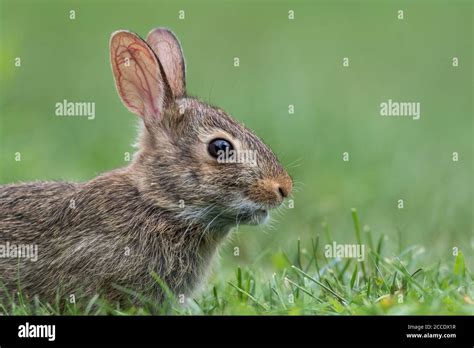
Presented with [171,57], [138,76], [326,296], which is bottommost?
[326,296]

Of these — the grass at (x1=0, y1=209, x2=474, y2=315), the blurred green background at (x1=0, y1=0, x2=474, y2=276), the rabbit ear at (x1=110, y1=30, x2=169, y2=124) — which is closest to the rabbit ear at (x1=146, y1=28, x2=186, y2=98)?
the rabbit ear at (x1=110, y1=30, x2=169, y2=124)

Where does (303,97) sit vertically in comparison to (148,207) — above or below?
above

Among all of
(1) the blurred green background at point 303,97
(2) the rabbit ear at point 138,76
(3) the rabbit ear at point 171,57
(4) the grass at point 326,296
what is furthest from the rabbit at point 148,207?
(1) the blurred green background at point 303,97

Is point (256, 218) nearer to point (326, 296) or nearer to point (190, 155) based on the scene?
point (190, 155)

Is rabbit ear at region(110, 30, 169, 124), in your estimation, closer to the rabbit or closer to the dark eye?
the rabbit

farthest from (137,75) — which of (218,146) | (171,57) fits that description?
(218,146)
